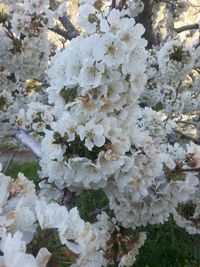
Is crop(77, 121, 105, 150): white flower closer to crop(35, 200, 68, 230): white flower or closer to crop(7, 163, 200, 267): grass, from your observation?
crop(35, 200, 68, 230): white flower

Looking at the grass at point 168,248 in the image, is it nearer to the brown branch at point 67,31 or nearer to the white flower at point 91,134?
the brown branch at point 67,31

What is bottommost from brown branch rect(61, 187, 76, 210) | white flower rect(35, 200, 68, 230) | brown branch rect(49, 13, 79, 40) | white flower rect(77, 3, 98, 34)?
white flower rect(35, 200, 68, 230)

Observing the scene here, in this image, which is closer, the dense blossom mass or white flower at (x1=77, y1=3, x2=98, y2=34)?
the dense blossom mass

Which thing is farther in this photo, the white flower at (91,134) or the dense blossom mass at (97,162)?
the white flower at (91,134)

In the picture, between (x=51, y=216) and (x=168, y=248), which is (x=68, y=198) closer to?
(x=51, y=216)

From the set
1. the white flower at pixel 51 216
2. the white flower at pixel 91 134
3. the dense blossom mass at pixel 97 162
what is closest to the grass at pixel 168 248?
the dense blossom mass at pixel 97 162

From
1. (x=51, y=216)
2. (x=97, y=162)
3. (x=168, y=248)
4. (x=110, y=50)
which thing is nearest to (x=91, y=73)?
Answer: (x=110, y=50)

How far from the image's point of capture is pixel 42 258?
59.4 inches

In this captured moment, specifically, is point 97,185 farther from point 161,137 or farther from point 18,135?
point 161,137

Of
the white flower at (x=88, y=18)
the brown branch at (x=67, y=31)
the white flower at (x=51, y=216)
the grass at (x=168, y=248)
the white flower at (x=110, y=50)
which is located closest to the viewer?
the white flower at (x=51, y=216)

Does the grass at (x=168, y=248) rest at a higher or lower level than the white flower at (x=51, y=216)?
higher

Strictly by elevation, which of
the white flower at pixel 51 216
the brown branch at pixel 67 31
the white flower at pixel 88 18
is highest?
the brown branch at pixel 67 31

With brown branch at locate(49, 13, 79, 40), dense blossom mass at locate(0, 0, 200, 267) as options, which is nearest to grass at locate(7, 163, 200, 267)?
dense blossom mass at locate(0, 0, 200, 267)

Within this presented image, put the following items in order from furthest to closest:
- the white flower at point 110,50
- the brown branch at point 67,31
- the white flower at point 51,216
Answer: the brown branch at point 67,31 < the white flower at point 110,50 < the white flower at point 51,216
